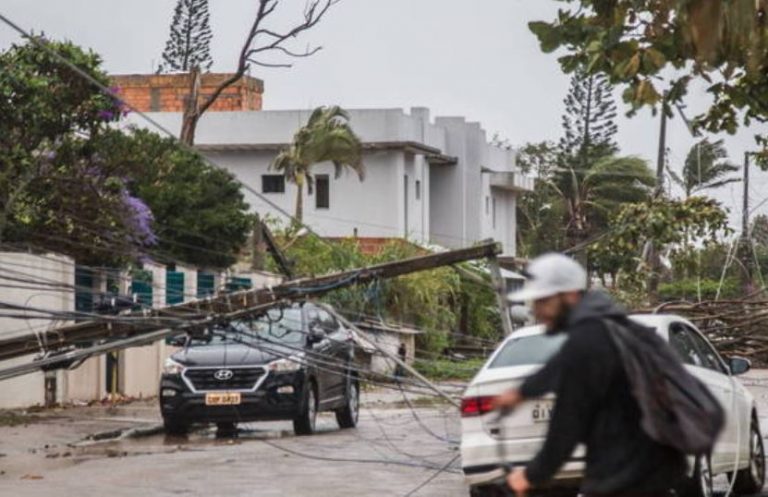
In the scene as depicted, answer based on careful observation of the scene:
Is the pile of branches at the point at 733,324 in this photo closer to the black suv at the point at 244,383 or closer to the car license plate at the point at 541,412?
the black suv at the point at 244,383

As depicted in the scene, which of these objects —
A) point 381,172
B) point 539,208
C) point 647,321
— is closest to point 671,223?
point 647,321

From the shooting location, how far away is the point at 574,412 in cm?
845

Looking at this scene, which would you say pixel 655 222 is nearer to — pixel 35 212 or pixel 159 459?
pixel 35 212

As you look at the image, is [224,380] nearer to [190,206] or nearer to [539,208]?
[190,206]

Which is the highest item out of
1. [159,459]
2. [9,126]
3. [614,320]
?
[9,126]

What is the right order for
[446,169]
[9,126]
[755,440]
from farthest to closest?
[446,169] < [9,126] < [755,440]

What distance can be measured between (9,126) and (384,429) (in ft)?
28.4

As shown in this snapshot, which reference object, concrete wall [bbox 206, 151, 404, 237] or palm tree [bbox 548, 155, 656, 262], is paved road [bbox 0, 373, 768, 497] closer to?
concrete wall [bbox 206, 151, 404, 237]

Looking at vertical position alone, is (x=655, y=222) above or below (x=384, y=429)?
above

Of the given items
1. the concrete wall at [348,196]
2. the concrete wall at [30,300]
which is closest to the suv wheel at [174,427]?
the concrete wall at [30,300]

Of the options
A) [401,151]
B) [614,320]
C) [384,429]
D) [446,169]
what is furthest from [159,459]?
[446,169]

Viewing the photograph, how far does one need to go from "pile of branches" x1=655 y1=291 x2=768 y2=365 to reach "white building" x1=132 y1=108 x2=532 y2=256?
3292 cm

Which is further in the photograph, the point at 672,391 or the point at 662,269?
the point at 662,269

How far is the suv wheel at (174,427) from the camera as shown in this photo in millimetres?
25856
